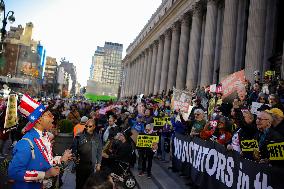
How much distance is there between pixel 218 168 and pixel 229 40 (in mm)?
17610

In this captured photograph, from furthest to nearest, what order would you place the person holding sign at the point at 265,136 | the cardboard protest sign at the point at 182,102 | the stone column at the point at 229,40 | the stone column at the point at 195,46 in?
the stone column at the point at 195,46, the stone column at the point at 229,40, the cardboard protest sign at the point at 182,102, the person holding sign at the point at 265,136

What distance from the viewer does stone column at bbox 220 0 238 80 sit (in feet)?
78.6

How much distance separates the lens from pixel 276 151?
562cm

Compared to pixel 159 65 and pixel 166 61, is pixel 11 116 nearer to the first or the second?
pixel 166 61

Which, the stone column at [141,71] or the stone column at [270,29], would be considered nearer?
the stone column at [270,29]

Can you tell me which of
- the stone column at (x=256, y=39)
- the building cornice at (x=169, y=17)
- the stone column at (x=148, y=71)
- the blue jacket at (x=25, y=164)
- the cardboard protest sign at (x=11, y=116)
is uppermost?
the building cornice at (x=169, y=17)

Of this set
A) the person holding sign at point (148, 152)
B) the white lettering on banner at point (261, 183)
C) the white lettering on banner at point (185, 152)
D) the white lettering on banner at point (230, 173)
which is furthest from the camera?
the person holding sign at point (148, 152)

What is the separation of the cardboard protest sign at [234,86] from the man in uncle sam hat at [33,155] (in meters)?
8.54

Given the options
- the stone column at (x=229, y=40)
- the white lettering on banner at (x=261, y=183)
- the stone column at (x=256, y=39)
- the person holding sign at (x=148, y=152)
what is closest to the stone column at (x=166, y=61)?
the stone column at (x=229, y=40)

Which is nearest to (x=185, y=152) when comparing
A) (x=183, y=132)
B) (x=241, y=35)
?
(x=183, y=132)

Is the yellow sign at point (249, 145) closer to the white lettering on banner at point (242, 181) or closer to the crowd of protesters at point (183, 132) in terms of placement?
the crowd of protesters at point (183, 132)

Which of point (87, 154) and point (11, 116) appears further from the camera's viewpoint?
point (11, 116)

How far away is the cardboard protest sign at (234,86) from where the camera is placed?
12.0 m

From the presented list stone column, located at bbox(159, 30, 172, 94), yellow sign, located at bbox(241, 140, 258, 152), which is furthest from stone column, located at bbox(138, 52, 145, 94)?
yellow sign, located at bbox(241, 140, 258, 152)
